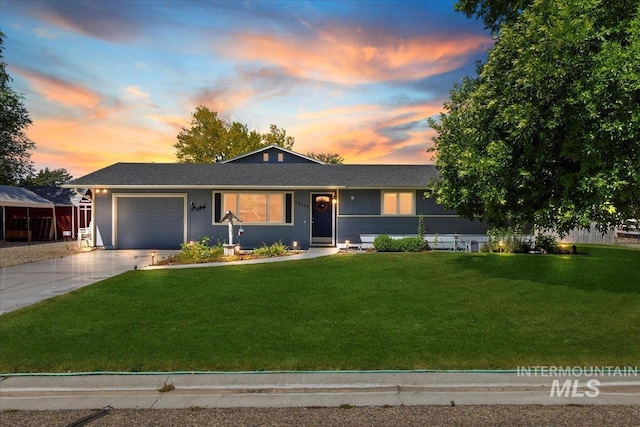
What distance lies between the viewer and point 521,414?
3.71m

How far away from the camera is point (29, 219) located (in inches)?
962

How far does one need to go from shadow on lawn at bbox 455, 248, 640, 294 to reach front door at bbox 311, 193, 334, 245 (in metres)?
7.67

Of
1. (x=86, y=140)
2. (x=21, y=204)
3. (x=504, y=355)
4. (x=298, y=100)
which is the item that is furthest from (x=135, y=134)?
(x=504, y=355)

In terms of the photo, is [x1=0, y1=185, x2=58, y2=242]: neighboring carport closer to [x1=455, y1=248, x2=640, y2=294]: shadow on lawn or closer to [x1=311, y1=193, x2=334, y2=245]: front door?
[x1=311, y1=193, x2=334, y2=245]: front door

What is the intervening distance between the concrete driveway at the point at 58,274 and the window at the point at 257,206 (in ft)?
12.7

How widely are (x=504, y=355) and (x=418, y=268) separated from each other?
22.3 feet

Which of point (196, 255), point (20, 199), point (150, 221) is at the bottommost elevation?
point (196, 255)

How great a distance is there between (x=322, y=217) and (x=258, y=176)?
417 cm

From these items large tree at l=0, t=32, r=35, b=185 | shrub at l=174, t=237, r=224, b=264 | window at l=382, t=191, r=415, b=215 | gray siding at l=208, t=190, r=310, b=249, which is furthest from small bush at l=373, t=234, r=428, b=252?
large tree at l=0, t=32, r=35, b=185

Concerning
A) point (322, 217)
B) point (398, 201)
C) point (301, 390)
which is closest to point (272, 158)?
point (322, 217)

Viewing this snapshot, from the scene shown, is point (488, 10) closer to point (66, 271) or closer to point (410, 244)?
point (410, 244)

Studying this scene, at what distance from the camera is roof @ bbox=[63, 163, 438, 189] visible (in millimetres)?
17750

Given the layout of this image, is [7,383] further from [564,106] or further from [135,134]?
[135,134]

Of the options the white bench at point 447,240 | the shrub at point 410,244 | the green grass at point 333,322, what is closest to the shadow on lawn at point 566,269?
the green grass at point 333,322
